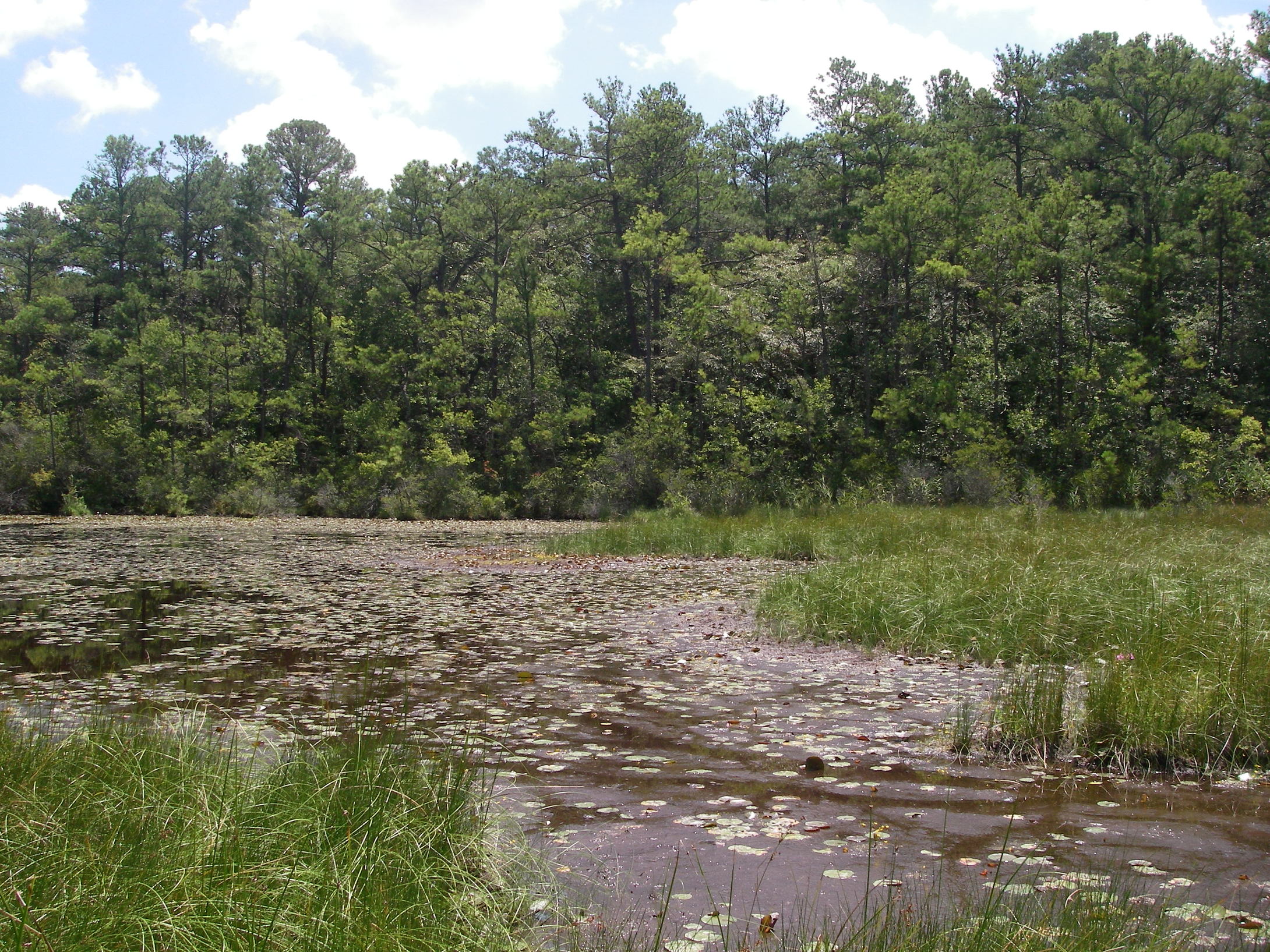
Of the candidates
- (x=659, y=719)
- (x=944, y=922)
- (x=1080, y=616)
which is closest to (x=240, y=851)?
(x=944, y=922)

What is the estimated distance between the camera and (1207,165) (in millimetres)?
31297

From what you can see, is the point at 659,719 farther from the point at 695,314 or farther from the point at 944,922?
the point at 695,314

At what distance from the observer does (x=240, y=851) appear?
2982 mm

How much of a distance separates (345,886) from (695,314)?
31.7m

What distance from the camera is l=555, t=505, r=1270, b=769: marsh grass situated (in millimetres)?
5090

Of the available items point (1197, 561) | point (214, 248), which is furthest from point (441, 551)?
point (214, 248)

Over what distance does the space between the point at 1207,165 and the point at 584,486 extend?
83.5 ft

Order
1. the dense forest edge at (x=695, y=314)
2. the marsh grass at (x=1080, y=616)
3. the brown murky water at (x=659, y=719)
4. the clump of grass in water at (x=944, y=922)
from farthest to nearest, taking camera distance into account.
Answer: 1. the dense forest edge at (x=695, y=314)
2. the marsh grass at (x=1080, y=616)
3. the brown murky water at (x=659, y=719)
4. the clump of grass in water at (x=944, y=922)

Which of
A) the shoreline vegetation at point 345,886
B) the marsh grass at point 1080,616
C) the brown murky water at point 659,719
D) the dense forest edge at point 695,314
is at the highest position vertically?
the dense forest edge at point 695,314

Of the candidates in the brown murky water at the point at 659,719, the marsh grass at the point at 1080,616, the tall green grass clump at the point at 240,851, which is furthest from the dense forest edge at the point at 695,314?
the tall green grass clump at the point at 240,851

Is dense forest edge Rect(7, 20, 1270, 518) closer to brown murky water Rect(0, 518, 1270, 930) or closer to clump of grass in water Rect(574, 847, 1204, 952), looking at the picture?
brown murky water Rect(0, 518, 1270, 930)

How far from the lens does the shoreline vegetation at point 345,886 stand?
2.52 meters

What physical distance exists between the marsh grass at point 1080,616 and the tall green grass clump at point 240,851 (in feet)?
11.6

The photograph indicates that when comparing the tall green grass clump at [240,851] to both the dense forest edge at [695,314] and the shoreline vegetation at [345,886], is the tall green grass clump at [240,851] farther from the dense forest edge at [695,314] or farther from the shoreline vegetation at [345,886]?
the dense forest edge at [695,314]
